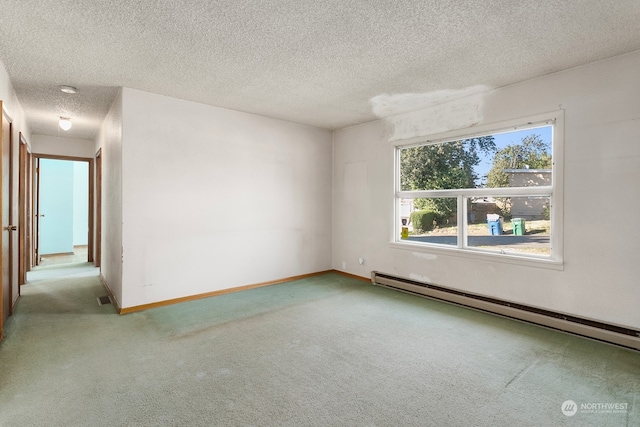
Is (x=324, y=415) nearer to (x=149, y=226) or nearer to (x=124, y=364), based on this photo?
(x=124, y=364)

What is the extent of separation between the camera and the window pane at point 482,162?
11.0 feet

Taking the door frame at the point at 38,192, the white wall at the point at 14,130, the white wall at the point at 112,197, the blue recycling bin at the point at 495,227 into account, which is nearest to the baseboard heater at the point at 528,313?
the blue recycling bin at the point at 495,227

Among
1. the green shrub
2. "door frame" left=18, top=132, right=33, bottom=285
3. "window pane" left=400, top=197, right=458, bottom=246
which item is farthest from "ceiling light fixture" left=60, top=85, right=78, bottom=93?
the green shrub

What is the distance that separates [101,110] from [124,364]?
12.1ft

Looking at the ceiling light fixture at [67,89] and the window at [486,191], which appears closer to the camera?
the window at [486,191]

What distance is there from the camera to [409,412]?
6.13 ft

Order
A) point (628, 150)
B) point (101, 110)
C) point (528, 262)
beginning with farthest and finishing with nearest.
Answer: point (101, 110), point (528, 262), point (628, 150)

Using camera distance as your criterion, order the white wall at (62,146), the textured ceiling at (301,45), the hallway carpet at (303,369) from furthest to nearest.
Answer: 1. the white wall at (62,146)
2. the textured ceiling at (301,45)
3. the hallway carpet at (303,369)

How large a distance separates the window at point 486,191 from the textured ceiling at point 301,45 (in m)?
0.64

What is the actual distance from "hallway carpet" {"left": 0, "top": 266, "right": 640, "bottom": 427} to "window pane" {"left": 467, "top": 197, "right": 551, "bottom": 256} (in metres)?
0.83

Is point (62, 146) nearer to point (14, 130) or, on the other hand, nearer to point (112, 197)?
point (14, 130)

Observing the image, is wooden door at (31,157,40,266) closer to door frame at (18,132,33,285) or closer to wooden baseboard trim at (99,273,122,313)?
door frame at (18,132,33,285)

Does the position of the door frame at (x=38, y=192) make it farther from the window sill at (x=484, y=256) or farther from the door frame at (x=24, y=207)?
the window sill at (x=484, y=256)

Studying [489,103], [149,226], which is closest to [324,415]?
[149,226]
